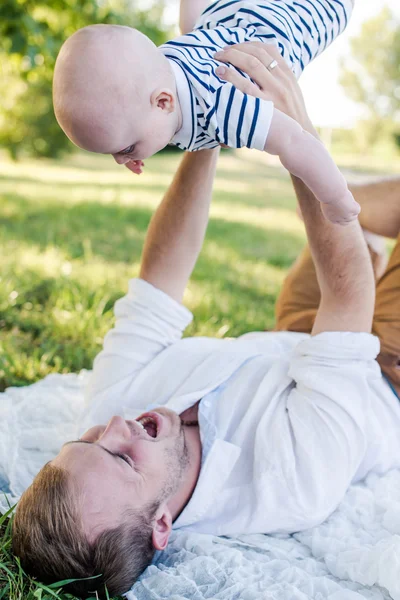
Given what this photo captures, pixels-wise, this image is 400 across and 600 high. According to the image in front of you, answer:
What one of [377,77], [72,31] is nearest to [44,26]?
[72,31]

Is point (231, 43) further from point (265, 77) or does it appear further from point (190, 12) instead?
point (190, 12)

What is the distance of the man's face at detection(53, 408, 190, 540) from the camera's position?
1.87m

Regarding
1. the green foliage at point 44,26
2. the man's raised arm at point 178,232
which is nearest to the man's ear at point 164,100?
the man's raised arm at point 178,232

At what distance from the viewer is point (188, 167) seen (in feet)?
8.29

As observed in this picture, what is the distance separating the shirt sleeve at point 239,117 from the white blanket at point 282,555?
47.3 inches

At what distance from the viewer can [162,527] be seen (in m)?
2.02

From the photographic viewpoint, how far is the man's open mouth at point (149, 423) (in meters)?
2.19

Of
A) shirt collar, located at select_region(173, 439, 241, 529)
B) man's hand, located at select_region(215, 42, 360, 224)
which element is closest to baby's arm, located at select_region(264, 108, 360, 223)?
man's hand, located at select_region(215, 42, 360, 224)

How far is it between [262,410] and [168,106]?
3.53ft

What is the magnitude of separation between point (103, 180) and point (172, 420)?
863 cm

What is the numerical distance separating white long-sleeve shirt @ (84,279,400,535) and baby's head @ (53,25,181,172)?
3.00ft

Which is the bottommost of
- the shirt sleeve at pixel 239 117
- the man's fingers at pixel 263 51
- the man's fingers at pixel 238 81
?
the shirt sleeve at pixel 239 117

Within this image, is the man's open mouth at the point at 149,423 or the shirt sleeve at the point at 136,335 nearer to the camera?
the man's open mouth at the point at 149,423

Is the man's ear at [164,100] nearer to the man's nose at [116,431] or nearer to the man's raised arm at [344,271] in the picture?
the man's raised arm at [344,271]
